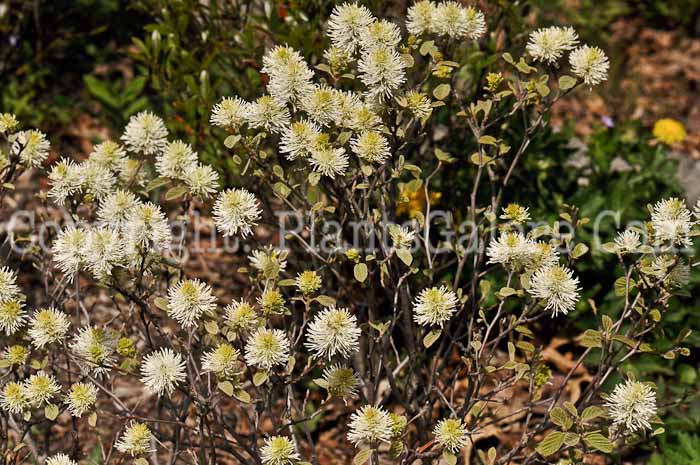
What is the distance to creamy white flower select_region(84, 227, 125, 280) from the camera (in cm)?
173

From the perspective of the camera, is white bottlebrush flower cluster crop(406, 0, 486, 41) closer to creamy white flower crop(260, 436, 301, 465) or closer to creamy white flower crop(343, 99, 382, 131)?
creamy white flower crop(343, 99, 382, 131)

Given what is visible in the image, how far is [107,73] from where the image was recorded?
4.18m

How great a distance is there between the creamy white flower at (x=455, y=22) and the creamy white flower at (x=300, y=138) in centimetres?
43

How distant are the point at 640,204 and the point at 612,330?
1246 millimetres

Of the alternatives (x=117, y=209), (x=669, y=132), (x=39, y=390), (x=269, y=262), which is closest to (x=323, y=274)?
(x=269, y=262)

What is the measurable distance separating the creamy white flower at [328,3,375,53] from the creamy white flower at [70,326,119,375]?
847mm

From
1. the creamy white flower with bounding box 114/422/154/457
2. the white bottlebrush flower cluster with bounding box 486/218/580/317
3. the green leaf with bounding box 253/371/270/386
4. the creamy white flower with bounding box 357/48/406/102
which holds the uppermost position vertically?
the creamy white flower with bounding box 357/48/406/102

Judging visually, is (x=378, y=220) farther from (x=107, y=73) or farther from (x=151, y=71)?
(x=107, y=73)

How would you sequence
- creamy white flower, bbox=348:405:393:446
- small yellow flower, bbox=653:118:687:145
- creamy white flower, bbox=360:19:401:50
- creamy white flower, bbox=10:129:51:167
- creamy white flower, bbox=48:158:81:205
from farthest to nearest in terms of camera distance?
small yellow flower, bbox=653:118:687:145 → creamy white flower, bbox=10:129:51:167 → creamy white flower, bbox=48:158:81:205 → creamy white flower, bbox=360:19:401:50 → creamy white flower, bbox=348:405:393:446

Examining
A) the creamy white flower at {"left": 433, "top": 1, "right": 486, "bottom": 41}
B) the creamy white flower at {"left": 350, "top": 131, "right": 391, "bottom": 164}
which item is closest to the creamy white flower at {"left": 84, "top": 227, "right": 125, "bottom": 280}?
the creamy white flower at {"left": 350, "top": 131, "right": 391, "bottom": 164}

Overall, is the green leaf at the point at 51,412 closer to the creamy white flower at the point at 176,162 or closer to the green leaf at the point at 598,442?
the creamy white flower at the point at 176,162

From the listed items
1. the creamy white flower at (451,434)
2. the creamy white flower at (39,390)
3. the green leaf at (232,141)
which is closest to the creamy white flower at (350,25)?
the green leaf at (232,141)

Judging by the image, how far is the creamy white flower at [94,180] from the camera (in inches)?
76.8

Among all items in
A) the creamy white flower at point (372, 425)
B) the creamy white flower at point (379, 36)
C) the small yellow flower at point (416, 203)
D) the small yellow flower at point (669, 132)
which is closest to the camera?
the creamy white flower at point (372, 425)
